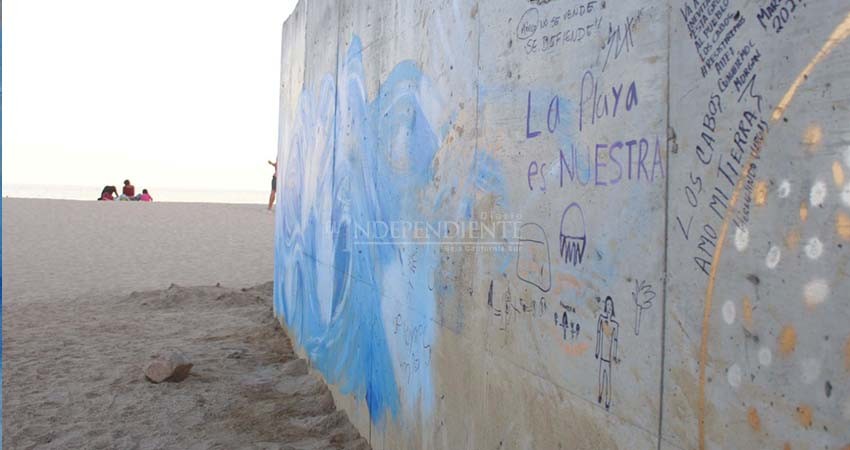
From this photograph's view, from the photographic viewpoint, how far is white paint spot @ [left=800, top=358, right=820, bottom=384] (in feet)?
4.42

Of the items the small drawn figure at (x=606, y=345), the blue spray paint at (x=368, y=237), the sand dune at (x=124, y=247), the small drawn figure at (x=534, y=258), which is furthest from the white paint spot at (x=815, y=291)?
the sand dune at (x=124, y=247)

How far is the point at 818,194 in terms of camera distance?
136 cm

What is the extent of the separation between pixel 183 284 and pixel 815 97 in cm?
1121

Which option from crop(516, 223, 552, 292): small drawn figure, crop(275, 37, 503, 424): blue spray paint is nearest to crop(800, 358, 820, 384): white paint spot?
crop(516, 223, 552, 292): small drawn figure

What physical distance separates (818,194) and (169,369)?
5009mm

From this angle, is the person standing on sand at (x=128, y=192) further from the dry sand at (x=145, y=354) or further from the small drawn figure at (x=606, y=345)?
the small drawn figure at (x=606, y=345)

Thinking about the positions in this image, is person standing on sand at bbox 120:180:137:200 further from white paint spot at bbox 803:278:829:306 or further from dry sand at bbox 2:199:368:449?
white paint spot at bbox 803:278:829:306

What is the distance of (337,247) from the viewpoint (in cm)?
497

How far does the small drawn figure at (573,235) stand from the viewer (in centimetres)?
212

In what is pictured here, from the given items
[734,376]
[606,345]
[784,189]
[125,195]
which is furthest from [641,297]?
[125,195]

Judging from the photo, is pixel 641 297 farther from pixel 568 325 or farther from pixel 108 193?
pixel 108 193

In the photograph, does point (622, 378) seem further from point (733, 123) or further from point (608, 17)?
point (608, 17)

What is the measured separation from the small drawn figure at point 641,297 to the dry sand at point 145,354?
2.69 metres

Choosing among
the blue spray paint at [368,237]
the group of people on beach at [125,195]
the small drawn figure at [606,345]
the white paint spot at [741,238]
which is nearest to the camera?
the white paint spot at [741,238]
